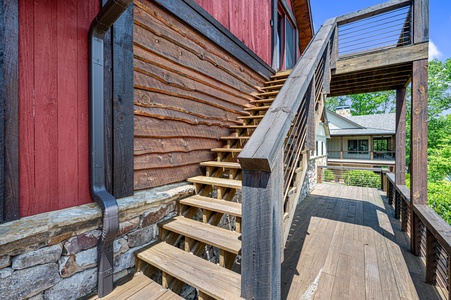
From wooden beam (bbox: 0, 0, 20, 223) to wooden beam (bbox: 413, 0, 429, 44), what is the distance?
417cm

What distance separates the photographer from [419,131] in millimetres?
2852

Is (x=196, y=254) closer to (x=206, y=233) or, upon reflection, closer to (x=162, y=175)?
(x=206, y=233)

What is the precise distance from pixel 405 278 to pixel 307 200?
10.5 ft

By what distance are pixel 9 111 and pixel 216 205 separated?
1.59 m

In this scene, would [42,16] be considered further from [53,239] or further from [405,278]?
[405,278]

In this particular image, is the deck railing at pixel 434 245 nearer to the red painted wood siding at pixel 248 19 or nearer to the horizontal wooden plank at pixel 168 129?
the horizontal wooden plank at pixel 168 129

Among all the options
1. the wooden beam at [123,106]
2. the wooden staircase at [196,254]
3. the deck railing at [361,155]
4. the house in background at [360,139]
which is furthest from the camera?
the deck railing at [361,155]

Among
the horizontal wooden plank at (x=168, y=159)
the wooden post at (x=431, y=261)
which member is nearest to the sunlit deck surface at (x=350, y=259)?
the wooden post at (x=431, y=261)

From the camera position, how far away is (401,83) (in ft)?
13.4

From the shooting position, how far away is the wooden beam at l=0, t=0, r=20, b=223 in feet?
4.05

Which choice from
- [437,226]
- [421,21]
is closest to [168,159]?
[437,226]

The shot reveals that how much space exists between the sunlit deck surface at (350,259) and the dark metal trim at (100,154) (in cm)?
150

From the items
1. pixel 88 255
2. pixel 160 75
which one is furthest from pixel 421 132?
pixel 88 255

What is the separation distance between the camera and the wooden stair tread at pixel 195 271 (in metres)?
1.37
